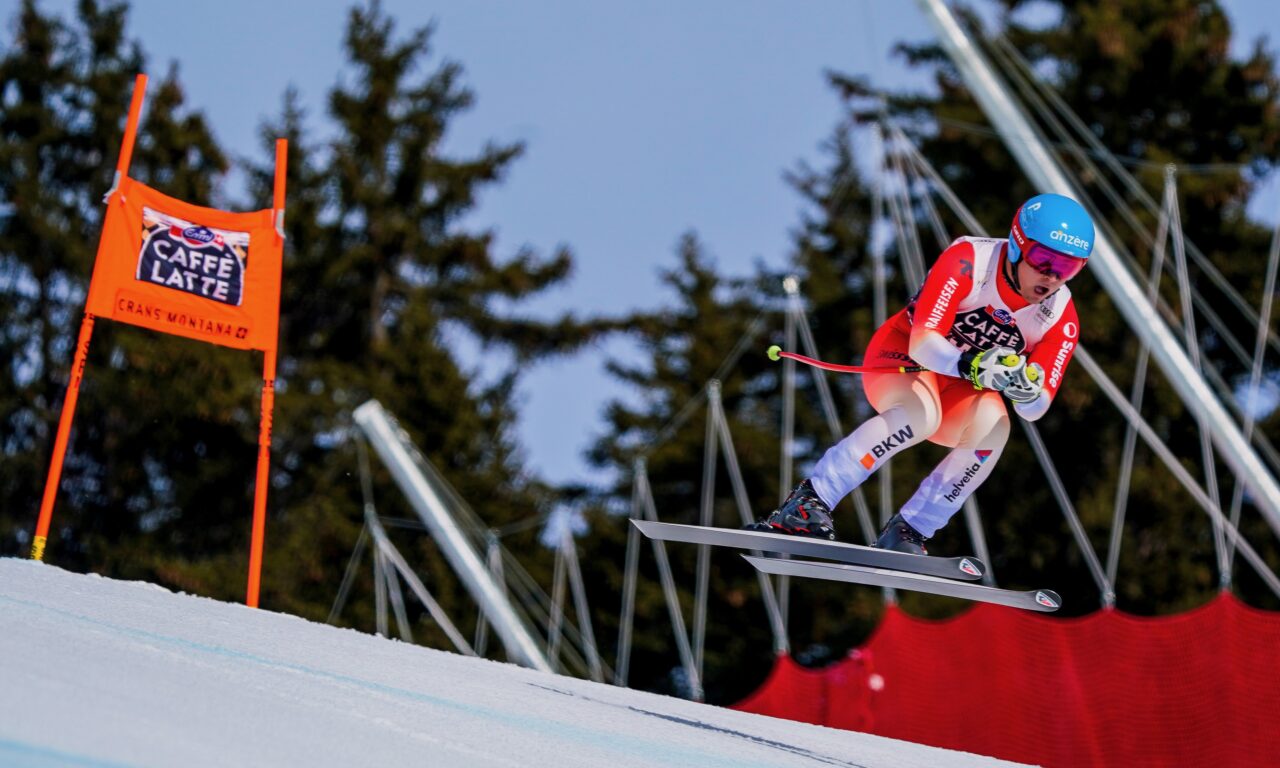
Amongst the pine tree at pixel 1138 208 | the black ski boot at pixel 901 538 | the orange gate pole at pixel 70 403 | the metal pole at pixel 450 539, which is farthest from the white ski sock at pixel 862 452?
the pine tree at pixel 1138 208

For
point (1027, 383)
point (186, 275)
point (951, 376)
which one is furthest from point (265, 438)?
point (1027, 383)

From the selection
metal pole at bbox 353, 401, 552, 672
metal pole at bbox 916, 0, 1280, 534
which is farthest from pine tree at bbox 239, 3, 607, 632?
metal pole at bbox 916, 0, 1280, 534

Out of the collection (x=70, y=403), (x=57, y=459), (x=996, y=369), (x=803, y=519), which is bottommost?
(x=803, y=519)

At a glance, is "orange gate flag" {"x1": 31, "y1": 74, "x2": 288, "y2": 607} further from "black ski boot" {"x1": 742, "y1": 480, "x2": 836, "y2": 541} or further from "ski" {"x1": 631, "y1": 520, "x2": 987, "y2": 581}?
"black ski boot" {"x1": 742, "y1": 480, "x2": 836, "y2": 541}

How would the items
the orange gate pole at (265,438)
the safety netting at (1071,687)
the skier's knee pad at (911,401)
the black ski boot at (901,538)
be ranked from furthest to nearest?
1. the safety netting at (1071,687)
2. the orange gate pole at (265,438)
3. the black ski boot at (901,538)
4. the skier's knee pad at (911,401)

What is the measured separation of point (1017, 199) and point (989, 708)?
22307mm

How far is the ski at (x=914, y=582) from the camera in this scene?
7855mm

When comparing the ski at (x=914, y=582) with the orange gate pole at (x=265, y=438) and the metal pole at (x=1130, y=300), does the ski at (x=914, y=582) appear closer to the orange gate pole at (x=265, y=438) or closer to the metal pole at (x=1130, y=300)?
the orange gate pole at (x=265, y=438)

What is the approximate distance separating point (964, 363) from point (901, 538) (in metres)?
1.03

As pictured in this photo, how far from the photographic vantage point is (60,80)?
1427 inches

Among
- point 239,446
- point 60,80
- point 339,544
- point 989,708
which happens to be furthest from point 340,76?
point 989,708

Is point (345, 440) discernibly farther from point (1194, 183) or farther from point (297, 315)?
point (1194, 183)

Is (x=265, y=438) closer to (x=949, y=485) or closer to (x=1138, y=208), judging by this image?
(x=949, y=485)

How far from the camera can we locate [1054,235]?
24.2 feet
